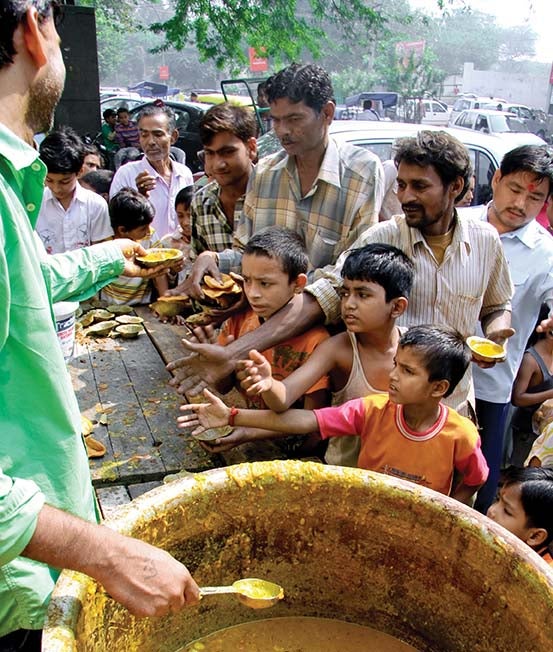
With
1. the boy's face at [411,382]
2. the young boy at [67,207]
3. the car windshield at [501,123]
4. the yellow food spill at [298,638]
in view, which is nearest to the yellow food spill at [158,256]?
the boy's face at [411,382]

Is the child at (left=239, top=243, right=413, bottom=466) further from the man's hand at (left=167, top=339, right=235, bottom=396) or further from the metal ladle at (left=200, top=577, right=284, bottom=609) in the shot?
the metal ladle at (left=200, top=577, right=284, bottom=609)

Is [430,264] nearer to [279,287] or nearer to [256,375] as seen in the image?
[279,287]

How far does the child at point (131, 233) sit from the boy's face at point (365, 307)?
5.73 feet

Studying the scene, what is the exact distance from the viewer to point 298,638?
1466 mm

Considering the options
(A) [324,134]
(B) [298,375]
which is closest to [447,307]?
(B) [298,375]

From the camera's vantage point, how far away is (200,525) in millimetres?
1372

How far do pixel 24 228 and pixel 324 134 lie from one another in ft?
6.04

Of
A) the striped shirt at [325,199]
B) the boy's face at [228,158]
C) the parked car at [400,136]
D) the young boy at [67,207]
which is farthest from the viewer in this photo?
the parked car at [400,136]

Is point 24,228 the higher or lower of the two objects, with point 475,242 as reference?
higher

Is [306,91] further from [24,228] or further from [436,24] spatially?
[436,24]

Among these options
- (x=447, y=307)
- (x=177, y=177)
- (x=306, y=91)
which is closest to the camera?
(x=447, y=307)

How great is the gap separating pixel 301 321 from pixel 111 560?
1.49 m

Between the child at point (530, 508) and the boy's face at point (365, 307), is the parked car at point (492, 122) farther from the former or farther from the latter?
the child at point (530, 508)

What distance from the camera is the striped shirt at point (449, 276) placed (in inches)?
91.9
